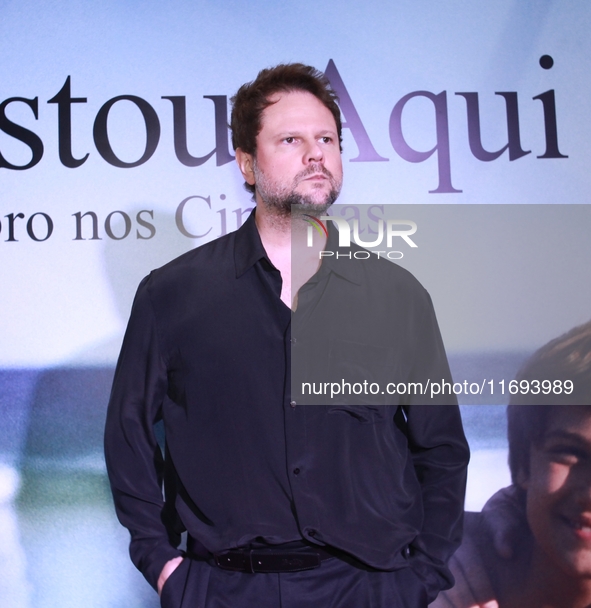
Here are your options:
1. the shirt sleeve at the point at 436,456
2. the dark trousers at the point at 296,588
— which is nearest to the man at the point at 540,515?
the shirt sleeve at the point at 436,456

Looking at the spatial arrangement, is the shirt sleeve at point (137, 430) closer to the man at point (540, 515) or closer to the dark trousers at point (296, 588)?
the dark trousers at point (296, 588)

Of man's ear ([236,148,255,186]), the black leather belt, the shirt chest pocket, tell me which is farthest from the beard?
the black leather belt

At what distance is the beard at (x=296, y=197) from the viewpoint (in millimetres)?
2039

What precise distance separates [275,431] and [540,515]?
3.56ft

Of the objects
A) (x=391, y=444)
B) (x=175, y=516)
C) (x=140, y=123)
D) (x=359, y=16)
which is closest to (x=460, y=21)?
(x=359, y=16)

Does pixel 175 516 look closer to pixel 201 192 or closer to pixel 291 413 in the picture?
pixel 291 413

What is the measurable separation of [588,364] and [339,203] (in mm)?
997

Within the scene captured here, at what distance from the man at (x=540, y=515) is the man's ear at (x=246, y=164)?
3.65 ft

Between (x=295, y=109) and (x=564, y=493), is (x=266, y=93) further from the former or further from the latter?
(x=564, y=493)

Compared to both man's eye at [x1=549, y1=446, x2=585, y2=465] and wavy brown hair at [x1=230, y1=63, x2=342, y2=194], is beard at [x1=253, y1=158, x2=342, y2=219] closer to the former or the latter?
wavy brown hair at [x1=230, y1=63, x2=342, y2=194]

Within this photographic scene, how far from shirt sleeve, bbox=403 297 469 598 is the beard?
0.44 meters

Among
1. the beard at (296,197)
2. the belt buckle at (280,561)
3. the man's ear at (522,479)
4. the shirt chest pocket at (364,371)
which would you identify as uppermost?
the beard at (296,197)

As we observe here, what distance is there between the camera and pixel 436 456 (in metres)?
2.07

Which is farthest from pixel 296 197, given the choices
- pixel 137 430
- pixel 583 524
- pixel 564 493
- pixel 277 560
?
pixel 583 524
